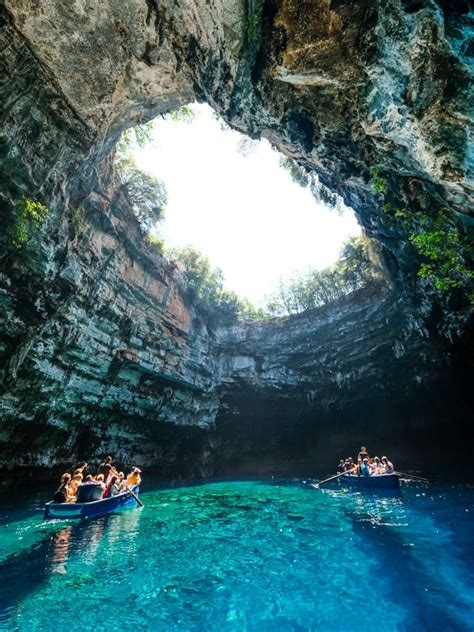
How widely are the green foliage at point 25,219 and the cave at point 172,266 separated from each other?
222mm

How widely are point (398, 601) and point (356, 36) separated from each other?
1029cm

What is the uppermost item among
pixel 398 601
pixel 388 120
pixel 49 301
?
pixel 388 120

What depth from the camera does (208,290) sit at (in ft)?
73.9

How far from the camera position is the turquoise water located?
4785 millimetres

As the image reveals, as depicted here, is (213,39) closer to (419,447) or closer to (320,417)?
(320,417)

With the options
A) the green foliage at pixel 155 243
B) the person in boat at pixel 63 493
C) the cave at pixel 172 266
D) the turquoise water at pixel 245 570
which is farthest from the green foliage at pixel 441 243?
the green foliage at pixel 155 243

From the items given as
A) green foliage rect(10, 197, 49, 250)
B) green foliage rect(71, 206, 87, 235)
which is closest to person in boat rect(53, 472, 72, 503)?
green foliage rect(10, 197, 49, 250)

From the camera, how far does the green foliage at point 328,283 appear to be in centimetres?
2025

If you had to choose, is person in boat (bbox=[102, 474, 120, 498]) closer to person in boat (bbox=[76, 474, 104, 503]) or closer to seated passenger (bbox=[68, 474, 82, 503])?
person in boat (bbox=[76, 474, 104, 503])

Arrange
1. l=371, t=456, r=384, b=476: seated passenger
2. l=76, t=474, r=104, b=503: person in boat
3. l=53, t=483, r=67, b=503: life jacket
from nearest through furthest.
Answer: l=53, t=483, r=67, b=503: life jacket
l=76, t=474, r=104, b=503: person in boat
l=371, t=456, r=384, b=476: seated passenger

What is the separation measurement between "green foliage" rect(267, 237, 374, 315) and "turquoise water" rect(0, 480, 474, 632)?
43.5 feet

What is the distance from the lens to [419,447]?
23156 mm

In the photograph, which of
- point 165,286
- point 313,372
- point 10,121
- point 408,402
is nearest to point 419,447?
point 408,402

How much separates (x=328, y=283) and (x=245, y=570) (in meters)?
18.8
